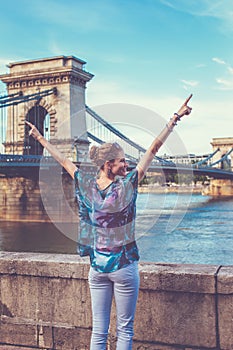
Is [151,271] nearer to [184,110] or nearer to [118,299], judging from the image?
[118,299]

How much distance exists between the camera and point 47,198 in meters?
27.0

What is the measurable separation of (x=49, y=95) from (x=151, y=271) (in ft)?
102

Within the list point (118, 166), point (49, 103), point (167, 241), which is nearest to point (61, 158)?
point (118, 166)

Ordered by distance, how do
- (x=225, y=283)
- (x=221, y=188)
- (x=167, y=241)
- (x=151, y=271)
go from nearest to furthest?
(x=225, y=283)
(x=151, y=271)
(x=167, y=241)
(x=221, y=188)

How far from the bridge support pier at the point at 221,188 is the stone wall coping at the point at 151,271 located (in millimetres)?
57526

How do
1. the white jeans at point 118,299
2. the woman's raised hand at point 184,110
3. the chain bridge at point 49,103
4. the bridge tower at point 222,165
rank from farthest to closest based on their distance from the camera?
the bridge tower at point 222,165, the chain bridge at point 49,103, the woman's raised hand at point 184,110, the white jeans at point 118,299

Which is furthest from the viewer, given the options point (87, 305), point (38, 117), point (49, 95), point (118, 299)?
point (38, 117)

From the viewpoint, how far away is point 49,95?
33.4 metres

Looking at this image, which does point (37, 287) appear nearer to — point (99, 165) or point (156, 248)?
point (99, 165)

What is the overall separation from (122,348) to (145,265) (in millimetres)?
780

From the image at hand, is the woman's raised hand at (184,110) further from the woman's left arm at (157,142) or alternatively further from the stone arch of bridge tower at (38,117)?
the stone arch of bridge tower at (38,117)

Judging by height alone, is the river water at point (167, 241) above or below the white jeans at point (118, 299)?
below

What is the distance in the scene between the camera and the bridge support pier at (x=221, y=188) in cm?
5980

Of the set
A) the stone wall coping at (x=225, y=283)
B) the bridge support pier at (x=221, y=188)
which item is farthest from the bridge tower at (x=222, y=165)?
the stone wall coping at (x=225, y=283)
